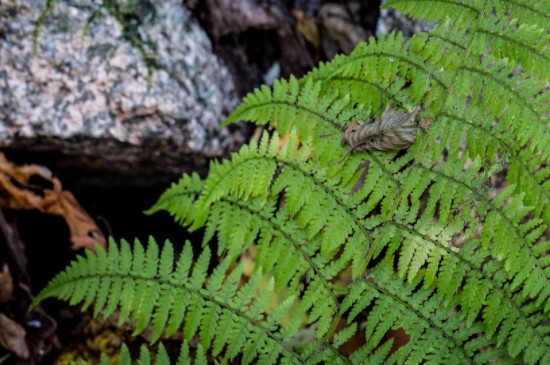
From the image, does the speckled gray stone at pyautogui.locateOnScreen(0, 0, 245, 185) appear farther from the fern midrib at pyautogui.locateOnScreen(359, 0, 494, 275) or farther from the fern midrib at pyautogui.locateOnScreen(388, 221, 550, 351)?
the fern midrib at pyautogui.locateOnScreen(388, 221, 550, 351)

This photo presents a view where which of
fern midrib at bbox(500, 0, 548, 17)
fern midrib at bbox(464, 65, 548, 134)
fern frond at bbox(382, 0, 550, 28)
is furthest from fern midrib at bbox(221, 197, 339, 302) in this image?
fern midrib at bbox(500, 0, 548, 17)

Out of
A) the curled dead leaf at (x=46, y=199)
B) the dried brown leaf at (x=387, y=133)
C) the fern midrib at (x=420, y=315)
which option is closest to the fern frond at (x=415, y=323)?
the fern midrib at (x=420, y=315)

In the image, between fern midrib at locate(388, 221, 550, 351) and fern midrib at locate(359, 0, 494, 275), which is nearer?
fern midrib at locate(388, 221, 550, 351)

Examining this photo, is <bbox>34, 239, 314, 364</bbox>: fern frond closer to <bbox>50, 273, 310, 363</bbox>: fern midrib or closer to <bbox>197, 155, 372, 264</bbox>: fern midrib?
<bbox>50, 273, 310, 363</bbox>: fern midrib

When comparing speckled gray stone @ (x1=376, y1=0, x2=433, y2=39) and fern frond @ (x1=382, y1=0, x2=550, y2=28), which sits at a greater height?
speckled gray stone @ (x1=376, y1=0, x2=433, y2=39)

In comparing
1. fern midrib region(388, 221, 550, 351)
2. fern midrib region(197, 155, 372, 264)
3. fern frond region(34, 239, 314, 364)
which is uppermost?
fern midrib region(388, 221, 550, 351)

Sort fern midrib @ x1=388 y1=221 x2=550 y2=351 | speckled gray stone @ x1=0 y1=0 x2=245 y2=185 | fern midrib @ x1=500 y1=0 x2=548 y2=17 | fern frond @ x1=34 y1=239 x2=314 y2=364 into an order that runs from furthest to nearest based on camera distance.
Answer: speckled gray stone @ x1=0 y1=0 x2=245 y2=185, fern midrib @ x1=500 y1=0 x2=548 y2=17, fern frond @ x1=34 y1=239 x2=314 y2=364, fern midrib @ x1=388 y1=221 x2=550 y2=351

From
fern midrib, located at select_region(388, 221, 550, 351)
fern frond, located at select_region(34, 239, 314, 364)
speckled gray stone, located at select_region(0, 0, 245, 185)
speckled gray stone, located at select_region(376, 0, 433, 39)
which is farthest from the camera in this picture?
speckled gray stone, located at select_region(376, 0, 433, 39)

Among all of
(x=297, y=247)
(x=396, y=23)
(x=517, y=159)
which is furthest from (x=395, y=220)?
(x=396, y=23)
